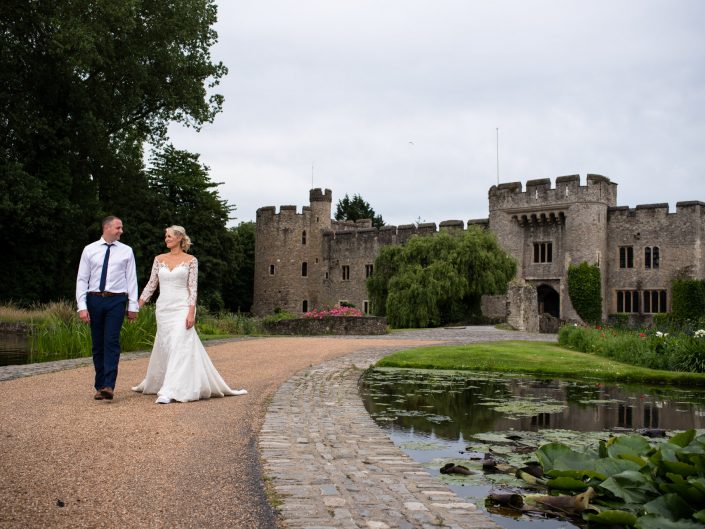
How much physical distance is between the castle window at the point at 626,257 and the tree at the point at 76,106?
22923mm

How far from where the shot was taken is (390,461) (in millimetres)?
5152

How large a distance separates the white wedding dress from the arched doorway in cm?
3564

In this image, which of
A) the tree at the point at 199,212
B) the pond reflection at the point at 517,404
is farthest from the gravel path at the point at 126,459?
the tree at the point at 199,212

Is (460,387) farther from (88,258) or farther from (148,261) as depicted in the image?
(148,261)

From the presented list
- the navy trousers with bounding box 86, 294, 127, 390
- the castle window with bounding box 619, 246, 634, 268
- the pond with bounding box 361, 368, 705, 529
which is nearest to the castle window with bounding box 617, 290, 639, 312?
the castle window with bounding box 619, 246, 634, 268

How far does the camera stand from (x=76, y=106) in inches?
1172

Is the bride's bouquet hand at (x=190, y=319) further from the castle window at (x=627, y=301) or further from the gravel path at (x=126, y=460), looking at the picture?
the castle window at (x=627, y=301)

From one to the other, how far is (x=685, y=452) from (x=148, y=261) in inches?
1331

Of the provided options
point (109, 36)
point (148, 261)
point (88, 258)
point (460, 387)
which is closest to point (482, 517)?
point (88, 258)

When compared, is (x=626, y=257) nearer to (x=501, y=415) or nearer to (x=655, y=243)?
(x=655, y=243)

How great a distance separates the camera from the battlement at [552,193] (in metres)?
39.7

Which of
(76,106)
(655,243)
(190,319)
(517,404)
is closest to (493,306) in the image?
(655,243)

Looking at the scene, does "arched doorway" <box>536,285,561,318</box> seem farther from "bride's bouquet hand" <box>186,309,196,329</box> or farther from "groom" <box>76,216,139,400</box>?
"groom" <box>76,216,139,400</box>

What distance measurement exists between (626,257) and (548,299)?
509 centimetres
